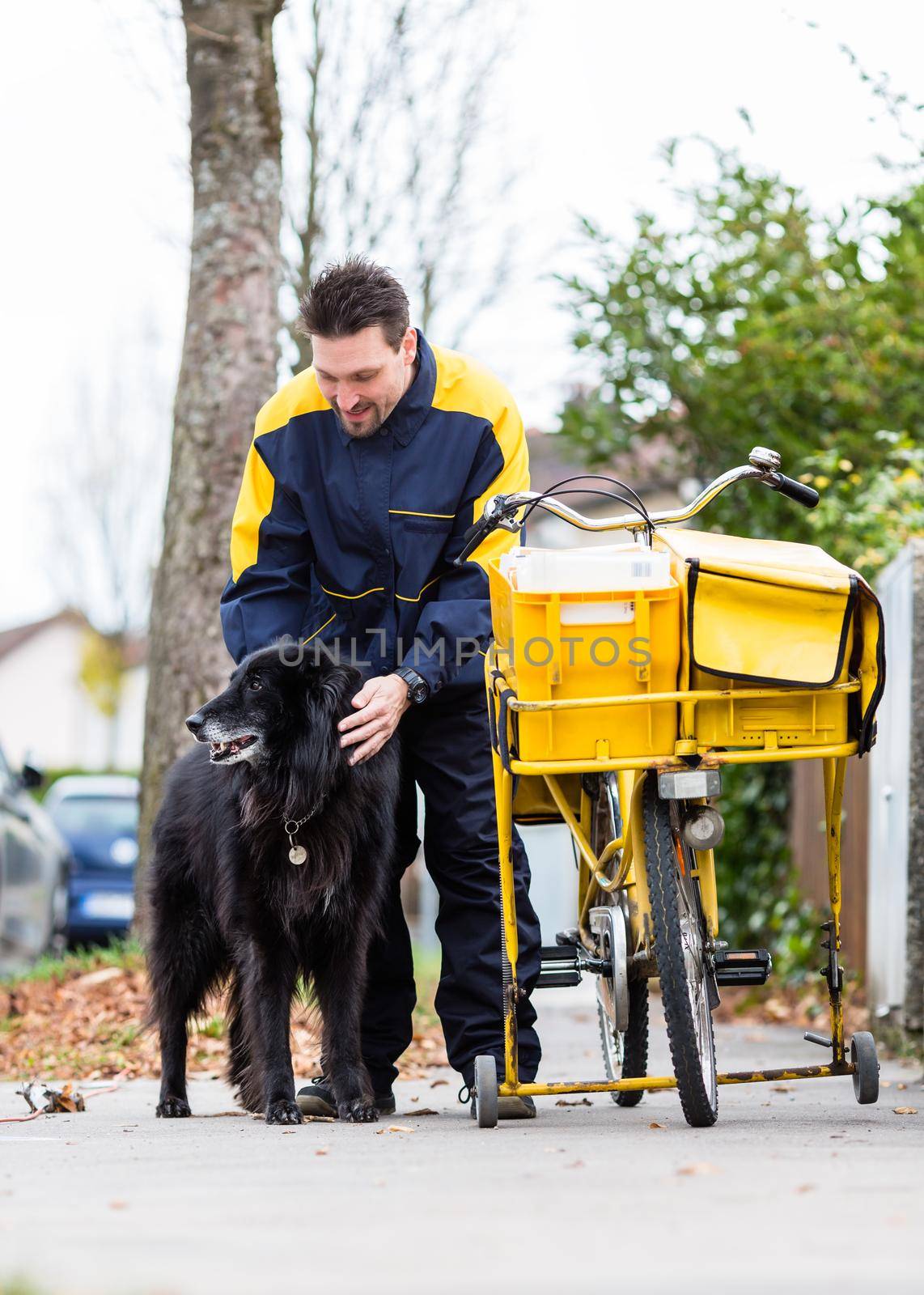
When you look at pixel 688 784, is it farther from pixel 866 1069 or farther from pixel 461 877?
pixel 461 877

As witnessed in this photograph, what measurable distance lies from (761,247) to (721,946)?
19.7ft

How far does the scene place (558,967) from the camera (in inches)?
162

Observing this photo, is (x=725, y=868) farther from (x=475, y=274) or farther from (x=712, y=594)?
(x=712, y=594)

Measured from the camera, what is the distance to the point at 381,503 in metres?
4.33

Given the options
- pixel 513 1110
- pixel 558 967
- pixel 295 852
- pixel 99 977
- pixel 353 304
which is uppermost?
pixel 353 304

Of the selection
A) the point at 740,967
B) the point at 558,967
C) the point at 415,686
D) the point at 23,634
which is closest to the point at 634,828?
the point at 740,967

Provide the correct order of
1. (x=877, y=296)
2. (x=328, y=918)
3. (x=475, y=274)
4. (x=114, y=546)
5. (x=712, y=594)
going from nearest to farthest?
(x=712, y=594) < (x=328, y=918) < (x=877, y=296) < (x=475, y=274) < (x=114, y=546)

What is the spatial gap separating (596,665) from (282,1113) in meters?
1.47

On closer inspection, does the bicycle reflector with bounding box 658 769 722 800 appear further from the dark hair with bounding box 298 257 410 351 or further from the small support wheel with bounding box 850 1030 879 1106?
the dark hair with bounding box 298 257 410 351

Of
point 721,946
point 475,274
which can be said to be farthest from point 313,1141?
point 475,274

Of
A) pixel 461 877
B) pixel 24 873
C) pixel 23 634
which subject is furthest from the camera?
pixel 23 634

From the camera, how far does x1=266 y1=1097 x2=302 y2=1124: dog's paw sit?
13.5 feet

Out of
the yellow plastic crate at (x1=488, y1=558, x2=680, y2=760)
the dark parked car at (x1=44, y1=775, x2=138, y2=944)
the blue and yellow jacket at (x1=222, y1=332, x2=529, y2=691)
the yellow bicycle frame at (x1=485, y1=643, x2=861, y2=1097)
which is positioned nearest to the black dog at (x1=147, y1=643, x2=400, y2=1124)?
the blue and yellow jacket at (x1=222, y1=332, x2=529, y2=691)

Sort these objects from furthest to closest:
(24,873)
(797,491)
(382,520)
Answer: (24,873) → (382,520) → (797,491)
